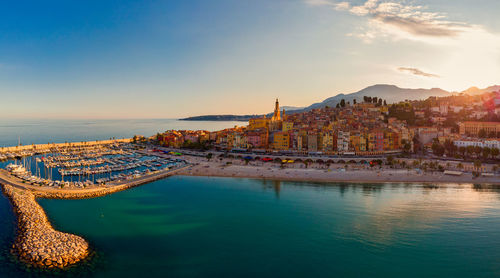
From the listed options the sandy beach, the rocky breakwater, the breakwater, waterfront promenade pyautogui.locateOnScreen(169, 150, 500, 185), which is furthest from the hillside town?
the rocky breakwater

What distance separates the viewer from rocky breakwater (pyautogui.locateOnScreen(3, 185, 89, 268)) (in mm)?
Answer: 13703

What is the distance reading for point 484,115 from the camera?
57.4 meters

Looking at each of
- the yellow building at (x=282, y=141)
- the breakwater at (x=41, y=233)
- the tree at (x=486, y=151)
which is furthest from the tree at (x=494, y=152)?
the breakwater at (x=41, y=233)

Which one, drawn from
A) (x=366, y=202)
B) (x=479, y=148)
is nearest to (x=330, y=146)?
(x=479, y=148)

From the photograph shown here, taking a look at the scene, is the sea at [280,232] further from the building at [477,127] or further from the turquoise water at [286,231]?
the building at [477,127]

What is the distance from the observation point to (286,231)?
18109 millimetres

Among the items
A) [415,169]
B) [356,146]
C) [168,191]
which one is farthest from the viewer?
[356,146]

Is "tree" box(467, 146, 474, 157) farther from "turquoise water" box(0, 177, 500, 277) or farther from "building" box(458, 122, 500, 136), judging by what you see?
"turquoise water" box(0, 177, 500, 277)

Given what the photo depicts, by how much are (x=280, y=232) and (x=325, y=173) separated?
16779 millimetres

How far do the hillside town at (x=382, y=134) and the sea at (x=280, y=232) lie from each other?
57.5ft

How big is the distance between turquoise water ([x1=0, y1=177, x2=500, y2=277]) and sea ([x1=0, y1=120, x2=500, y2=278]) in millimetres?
58

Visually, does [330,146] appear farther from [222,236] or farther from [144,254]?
[144,254]

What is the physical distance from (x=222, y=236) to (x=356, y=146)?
112ft

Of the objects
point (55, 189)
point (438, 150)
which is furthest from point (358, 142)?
point (55, 189)
